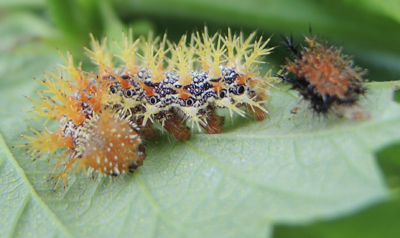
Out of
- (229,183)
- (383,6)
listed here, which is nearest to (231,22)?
(383,6)

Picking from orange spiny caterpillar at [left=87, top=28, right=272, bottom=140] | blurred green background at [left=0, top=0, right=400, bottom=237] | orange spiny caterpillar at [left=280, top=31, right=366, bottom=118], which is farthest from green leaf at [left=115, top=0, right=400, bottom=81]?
orange spiny caterpillar at [left=280, top=31, right=366, bottom=118]

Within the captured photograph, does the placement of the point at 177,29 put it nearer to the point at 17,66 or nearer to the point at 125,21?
the point at 125,21

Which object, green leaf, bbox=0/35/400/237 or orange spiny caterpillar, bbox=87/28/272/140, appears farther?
orange spiny caterpillar, bbox=87/28/272/140

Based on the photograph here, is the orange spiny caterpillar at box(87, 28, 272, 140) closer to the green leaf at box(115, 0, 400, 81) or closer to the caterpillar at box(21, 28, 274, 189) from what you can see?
the caterpillar at box(21, 28, 274, 189)

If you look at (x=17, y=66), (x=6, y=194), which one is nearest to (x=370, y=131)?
(x=6, y=194)

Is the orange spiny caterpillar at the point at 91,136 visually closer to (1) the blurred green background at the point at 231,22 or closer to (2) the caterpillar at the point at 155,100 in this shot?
(2) the caterpillar at the point at 155,100
